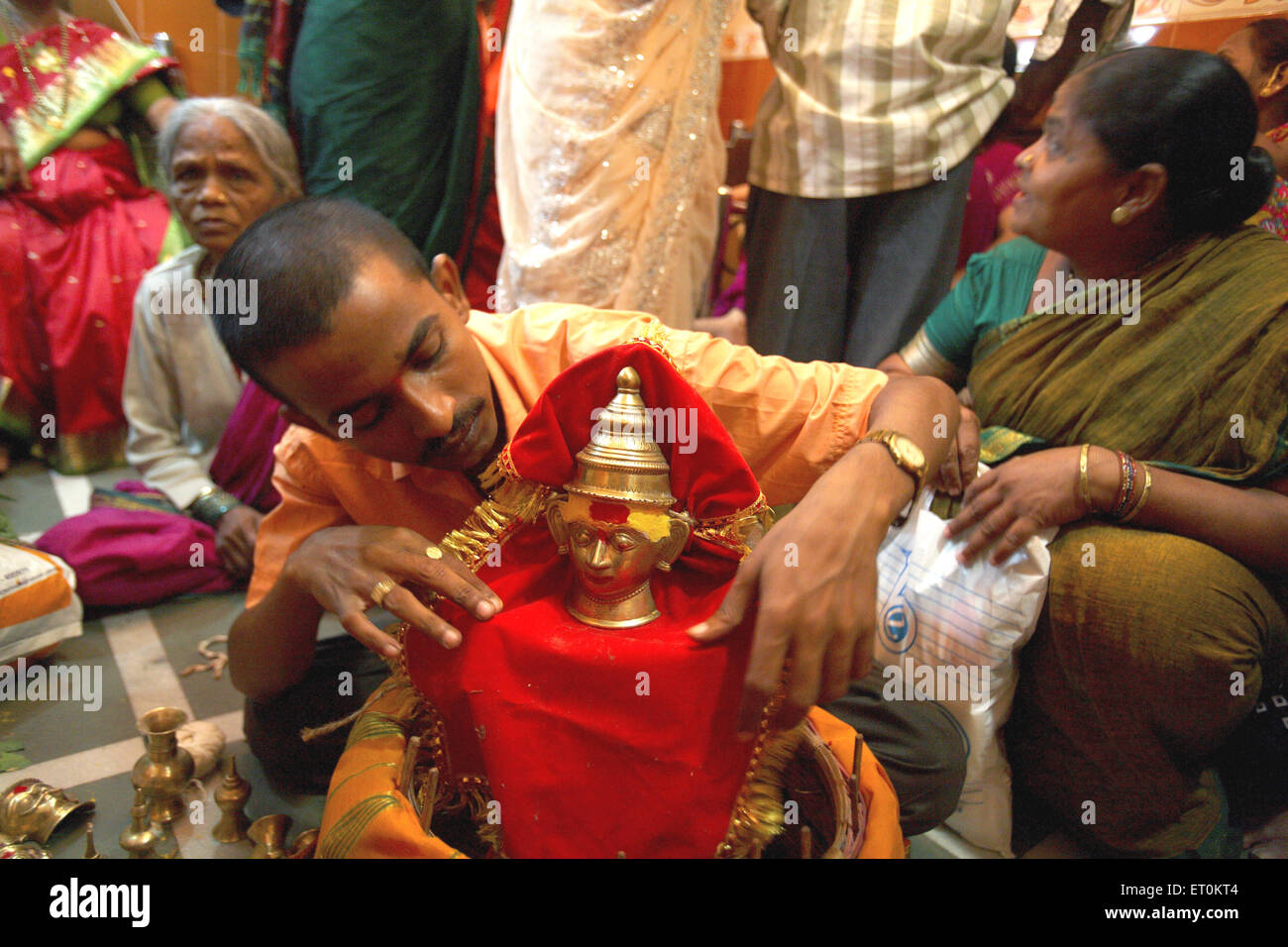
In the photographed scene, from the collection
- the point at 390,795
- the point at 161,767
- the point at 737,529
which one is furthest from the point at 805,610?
the point at 161,767

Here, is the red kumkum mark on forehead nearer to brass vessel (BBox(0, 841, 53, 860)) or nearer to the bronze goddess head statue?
the bronze goddess head statue

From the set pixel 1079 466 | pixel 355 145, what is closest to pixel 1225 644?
pixel 1079 466

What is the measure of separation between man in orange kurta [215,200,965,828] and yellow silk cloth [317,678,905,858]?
0.10 m

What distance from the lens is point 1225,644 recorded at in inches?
41.6

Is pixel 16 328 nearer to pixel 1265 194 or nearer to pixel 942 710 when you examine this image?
pixel 942 710

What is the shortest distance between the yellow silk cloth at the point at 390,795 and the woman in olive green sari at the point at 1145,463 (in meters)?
0.49

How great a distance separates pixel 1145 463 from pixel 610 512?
897mm

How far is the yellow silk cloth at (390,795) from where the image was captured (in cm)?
69

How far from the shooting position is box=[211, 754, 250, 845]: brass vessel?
46.9 inches

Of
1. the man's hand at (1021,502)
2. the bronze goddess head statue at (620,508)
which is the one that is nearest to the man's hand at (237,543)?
the bronze goddess head statue at (620,508)

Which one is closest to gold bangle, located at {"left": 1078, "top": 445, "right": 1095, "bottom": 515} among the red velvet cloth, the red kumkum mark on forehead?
the red velvet cloth

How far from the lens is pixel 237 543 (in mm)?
1946

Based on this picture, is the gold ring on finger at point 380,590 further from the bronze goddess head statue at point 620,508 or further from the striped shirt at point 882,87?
the striped shirt at point 882,87
